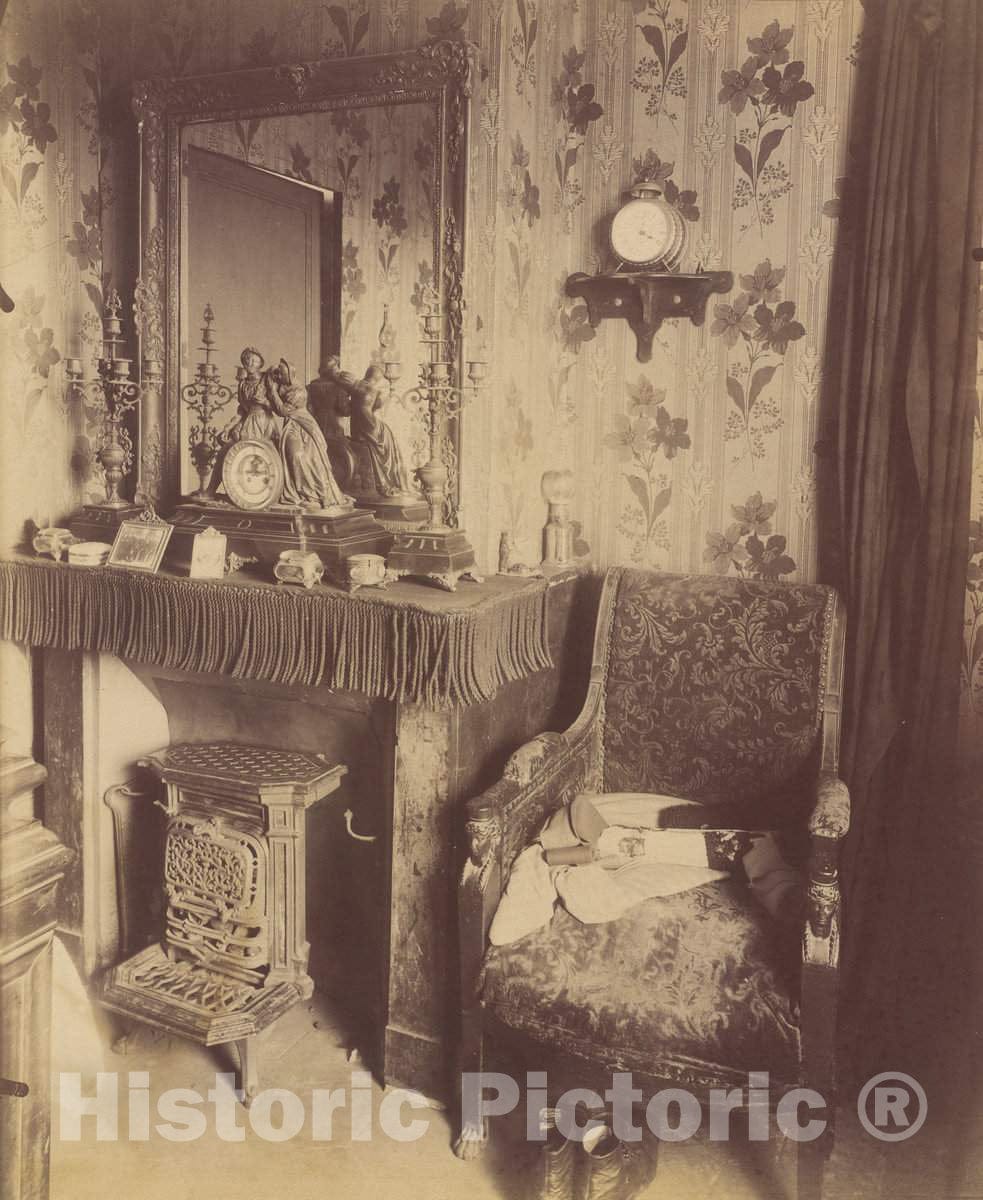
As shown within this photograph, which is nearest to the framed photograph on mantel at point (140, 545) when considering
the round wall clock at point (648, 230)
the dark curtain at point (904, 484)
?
the round wall clock at point (648, 230)

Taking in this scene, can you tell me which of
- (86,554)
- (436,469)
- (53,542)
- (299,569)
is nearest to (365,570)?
(299,569)

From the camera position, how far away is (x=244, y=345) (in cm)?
282

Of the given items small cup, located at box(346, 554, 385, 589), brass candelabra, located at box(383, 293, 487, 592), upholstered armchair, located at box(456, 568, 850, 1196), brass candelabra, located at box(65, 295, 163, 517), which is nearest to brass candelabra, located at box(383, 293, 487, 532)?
brass candelabra, located at box(383, 293, 487, 592)

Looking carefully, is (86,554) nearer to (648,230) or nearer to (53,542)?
(53,542)

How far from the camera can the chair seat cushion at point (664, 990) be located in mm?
1985

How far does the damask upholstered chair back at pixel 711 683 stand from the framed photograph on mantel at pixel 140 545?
1.11 meters

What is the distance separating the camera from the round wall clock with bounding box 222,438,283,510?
2.56 m

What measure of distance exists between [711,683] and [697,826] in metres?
0.35

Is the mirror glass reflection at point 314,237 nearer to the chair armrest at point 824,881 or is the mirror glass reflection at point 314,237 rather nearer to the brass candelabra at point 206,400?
the brass candelabra at point 206,400

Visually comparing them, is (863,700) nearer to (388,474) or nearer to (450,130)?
(388,474)

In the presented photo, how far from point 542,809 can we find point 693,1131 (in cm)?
78

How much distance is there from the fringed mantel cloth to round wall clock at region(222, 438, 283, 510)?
0.84 ft

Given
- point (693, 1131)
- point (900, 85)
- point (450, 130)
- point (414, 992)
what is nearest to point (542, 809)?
point (414, 992)

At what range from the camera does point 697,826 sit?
2549 millimetres
